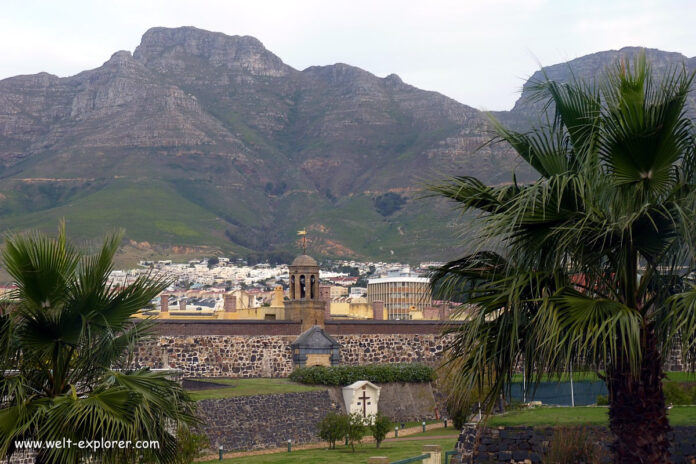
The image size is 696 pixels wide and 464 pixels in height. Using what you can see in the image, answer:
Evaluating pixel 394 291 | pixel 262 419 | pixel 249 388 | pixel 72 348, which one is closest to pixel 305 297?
pixel 249 388

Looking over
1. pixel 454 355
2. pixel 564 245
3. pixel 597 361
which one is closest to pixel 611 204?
pixel 564 245

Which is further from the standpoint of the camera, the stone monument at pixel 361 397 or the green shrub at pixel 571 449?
the stone monument at pixel 361 397

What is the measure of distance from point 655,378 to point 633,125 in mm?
2473

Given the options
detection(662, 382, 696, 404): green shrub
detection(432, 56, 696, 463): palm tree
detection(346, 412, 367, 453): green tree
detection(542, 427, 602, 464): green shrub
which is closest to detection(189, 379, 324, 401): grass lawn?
detection(346, 412, 367, 453): green tree

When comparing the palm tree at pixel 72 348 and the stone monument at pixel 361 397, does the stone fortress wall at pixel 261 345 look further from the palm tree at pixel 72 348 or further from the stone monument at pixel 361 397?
the palm tree at pixel 72 348

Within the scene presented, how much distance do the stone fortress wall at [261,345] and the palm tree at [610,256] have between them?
87.4 ft

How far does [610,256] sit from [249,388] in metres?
22.7

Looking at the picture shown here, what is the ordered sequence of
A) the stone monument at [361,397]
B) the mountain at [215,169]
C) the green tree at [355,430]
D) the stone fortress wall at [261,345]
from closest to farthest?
the green tree at [355,430] → the stone monument at [361,397] → the stone fortress wall at [261,345] → the mountain at [215,169]

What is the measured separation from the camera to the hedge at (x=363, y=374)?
111 ft

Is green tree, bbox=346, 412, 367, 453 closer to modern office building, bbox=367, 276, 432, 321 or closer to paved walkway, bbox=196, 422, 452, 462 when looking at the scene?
paved walkway, bbox=196, 422, 452, 462

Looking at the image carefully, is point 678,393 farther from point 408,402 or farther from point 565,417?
point 408,402

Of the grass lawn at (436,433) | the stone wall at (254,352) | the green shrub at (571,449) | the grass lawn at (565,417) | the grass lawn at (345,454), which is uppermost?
the stone wall at (254,352)

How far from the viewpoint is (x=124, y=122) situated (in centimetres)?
16688

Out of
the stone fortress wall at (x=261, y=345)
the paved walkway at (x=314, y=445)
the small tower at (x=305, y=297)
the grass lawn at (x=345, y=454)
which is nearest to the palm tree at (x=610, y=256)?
the grass lawn at (x=345, y=454)
